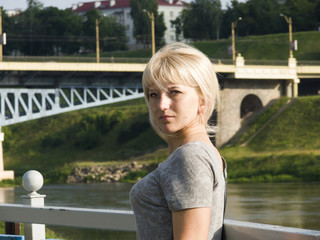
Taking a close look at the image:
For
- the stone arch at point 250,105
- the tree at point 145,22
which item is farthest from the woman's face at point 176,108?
the tree at point 145,22

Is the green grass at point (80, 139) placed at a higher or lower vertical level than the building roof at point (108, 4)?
lower

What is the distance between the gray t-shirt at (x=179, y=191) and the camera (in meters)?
2.63

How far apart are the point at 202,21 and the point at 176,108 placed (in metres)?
90.2

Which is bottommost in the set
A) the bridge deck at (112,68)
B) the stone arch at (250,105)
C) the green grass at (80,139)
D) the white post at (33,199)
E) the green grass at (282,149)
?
the green grass at (80,139)

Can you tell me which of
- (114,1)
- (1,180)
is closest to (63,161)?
(1,180)

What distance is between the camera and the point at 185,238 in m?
2.62

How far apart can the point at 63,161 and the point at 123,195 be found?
71.4 ft

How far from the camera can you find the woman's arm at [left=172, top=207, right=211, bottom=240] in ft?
8.55

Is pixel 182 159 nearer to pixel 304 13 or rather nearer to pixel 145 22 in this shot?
pixel 304 13

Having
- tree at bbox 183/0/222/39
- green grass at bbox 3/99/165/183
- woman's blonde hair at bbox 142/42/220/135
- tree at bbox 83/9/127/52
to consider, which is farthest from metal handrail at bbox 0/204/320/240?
tree at bbox 183/0/222/39

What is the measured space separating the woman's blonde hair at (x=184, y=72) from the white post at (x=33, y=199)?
2000 mm

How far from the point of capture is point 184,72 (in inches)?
111

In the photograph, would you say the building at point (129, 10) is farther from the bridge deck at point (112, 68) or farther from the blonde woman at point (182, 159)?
the blonde woman at point (182, 159)

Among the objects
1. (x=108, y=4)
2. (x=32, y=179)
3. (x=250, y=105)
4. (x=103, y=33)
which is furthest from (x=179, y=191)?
(x=108, y=4)
